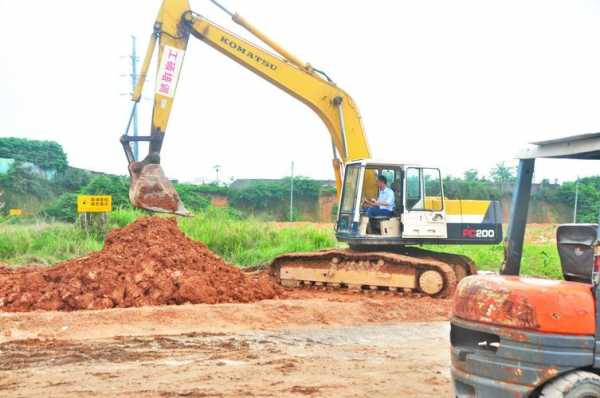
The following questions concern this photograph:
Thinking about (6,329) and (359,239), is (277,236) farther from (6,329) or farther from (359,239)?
(6,329)

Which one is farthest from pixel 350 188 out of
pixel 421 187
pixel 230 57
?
pixel 230 57

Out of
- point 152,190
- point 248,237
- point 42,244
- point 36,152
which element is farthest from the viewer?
point 36,152

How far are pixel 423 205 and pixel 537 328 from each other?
29.5 ft

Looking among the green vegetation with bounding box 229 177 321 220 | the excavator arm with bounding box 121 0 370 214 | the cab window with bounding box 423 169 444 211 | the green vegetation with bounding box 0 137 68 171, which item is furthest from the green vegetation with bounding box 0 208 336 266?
the green vegetation with bounding box 0 137 68 171

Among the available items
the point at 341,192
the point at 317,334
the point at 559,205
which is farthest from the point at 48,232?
the point at 559,205

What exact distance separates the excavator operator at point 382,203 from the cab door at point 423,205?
26cm

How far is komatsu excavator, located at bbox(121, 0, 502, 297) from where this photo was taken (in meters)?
13.0

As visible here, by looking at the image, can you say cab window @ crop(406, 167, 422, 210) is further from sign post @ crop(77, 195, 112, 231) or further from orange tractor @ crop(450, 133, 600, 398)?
orange tractor @ crop(450, 133, 600, 398)

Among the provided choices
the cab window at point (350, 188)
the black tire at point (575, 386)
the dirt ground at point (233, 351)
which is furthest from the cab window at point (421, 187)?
the black tire at point (575, 386)

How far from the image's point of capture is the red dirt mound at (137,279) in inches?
404

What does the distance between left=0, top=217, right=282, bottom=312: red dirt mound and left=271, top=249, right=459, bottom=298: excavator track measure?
1.67 metres

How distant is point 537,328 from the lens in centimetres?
440

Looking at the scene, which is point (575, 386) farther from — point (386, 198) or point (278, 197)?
point (278, 197)

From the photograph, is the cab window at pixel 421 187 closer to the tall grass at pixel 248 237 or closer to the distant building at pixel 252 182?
the tall grass at pixel 248 237
